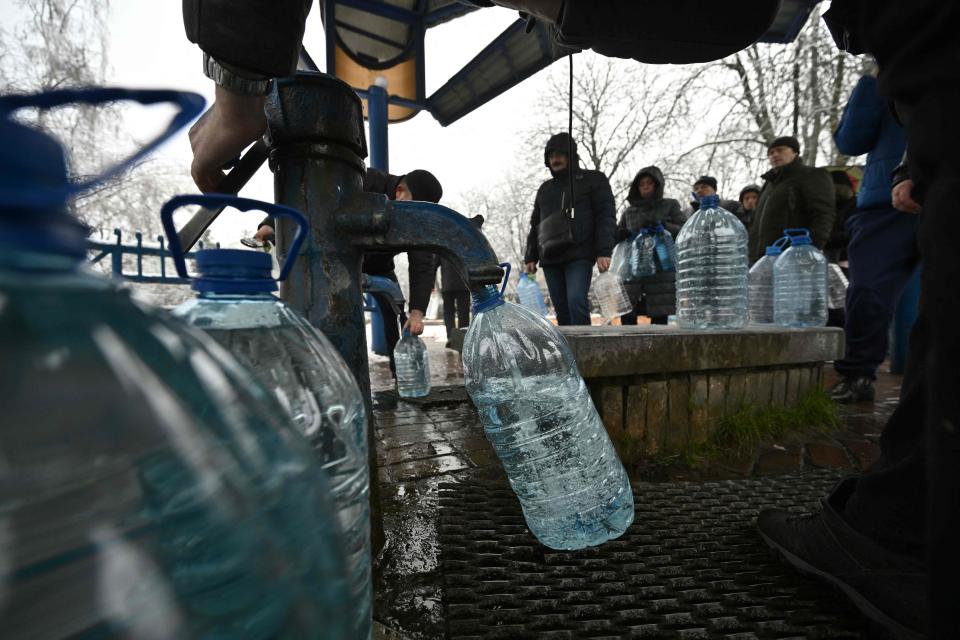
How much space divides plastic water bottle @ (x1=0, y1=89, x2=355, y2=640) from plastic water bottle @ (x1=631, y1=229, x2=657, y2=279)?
5104 millimetres

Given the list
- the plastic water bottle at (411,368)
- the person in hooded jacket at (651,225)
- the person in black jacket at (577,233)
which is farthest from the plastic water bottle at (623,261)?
the plastic water bottle at (411,368)

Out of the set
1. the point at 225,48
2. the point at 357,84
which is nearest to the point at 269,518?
the point at 225,48

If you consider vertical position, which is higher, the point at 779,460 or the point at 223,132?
the point at 223,132

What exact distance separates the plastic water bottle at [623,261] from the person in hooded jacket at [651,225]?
0.08m

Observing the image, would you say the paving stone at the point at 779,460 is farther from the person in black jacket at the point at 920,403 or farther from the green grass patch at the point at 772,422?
the person in black jacket at the point at 920,403

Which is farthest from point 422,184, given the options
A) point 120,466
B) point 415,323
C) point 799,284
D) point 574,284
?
point 120,466

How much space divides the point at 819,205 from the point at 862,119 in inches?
53.2

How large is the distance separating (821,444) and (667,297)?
8.56 ft

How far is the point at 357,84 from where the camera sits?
6.75 metres

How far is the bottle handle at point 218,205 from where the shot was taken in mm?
523

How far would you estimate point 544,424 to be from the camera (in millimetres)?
1872

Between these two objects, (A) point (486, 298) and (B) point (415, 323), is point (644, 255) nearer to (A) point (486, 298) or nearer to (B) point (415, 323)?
(B) point (415, 323)

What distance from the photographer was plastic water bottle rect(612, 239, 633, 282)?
535cm

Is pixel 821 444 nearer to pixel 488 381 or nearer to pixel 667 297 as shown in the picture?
pixel 488 381
